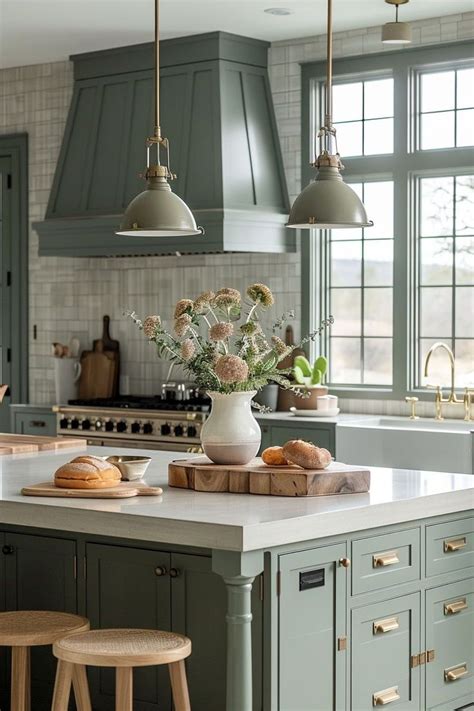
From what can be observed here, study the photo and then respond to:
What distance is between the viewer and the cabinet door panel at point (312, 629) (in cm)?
360

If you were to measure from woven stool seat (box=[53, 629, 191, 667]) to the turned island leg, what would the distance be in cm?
15

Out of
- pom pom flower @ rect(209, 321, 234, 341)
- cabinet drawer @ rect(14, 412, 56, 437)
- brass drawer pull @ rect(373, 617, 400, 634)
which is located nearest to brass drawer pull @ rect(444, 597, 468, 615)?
brass drawer pull @ rect(373, 617, 400, 634)

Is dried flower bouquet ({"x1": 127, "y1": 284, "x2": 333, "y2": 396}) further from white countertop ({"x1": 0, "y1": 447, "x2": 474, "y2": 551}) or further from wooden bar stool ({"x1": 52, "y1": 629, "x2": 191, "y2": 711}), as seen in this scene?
wooden bar stool ({"x1": 52, "y1": 629, "x2": 191, "y2": 711})

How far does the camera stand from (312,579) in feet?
12.1

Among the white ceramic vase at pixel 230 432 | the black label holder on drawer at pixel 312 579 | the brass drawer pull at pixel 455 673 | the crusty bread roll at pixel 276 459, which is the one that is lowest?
the brass drawer pull at pixel 455 673

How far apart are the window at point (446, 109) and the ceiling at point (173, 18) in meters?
0.37

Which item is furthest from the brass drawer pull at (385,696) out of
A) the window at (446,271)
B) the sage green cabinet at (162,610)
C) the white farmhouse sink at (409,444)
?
the window at (446,271)

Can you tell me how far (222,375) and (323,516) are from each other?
2.26ft

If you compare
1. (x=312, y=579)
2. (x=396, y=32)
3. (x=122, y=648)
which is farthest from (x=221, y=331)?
(x=396, y=32)

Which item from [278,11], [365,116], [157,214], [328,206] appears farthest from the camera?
[365,116]

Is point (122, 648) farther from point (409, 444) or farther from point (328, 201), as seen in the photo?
point (409, 444)

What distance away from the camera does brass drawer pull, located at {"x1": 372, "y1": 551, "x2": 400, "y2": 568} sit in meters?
3.92

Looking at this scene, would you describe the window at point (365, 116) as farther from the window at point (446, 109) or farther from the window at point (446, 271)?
the window at point (446, 271)

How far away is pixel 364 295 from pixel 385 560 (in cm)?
357
